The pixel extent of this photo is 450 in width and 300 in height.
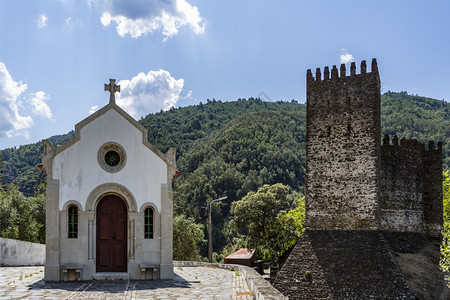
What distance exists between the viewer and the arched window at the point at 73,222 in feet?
50.2

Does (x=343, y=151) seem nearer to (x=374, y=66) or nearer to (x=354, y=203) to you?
(x=354, y=203)

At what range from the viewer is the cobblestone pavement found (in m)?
11.5

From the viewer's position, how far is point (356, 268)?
23312 mm

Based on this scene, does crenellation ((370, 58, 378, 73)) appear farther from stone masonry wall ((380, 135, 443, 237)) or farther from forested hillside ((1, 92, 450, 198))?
forested hillside ((1, 92, 450, 198))

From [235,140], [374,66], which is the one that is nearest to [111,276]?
[374,66]

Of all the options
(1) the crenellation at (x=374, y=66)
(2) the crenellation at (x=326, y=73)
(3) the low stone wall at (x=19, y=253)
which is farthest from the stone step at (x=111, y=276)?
(1) the crenellation at (x=374, y=66)

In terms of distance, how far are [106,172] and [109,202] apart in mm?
1043

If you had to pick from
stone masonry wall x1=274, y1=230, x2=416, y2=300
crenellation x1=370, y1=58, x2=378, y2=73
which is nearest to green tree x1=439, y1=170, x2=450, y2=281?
stone masonry wall x1=274, y1=230, x2=416, y2=300

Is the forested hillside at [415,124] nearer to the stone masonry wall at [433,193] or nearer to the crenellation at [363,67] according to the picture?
the stone masonry wall at [433,193]

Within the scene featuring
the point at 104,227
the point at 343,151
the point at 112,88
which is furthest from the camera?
the point at 343,151

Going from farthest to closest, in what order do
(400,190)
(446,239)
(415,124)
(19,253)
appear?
(415,124) → (446,239) → (400,190) → (19,253)

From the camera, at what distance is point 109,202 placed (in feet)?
51.9

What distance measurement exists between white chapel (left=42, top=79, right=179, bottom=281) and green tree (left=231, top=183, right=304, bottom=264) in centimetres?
2119

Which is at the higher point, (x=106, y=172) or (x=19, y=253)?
(x=106, y=172)
